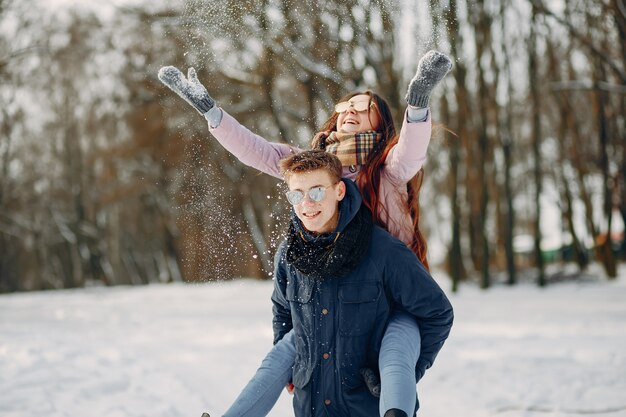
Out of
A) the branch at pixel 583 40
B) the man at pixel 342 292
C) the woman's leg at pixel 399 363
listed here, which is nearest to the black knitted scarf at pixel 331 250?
the man at pixel 342 292

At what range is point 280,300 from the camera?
3.41 metres

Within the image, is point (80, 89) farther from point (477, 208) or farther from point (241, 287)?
point (477, 208)

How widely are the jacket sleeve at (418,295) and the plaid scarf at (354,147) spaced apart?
591mm

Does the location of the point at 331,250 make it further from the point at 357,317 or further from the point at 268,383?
the point at 268,383

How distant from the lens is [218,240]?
4281 mm

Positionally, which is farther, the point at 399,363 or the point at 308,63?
the point at 308,63

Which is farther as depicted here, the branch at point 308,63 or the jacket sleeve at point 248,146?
the branch at point 308,63

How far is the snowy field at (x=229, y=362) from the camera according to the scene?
5.49 m

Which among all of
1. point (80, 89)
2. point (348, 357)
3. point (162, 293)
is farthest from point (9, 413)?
point (80, 89)

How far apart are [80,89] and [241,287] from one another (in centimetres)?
1592

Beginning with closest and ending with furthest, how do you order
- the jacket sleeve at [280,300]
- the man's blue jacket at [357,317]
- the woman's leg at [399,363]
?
A: the woman's leg at [399,363]
the man's blue jacket at [357,317]
the jacket sleeve at [280,300]

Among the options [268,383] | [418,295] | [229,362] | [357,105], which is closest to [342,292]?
[418,295]

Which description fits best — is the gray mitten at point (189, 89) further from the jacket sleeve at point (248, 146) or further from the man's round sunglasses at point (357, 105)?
the man's round sunglasses at point (357, 105)

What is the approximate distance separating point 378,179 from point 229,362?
4.50 meters
